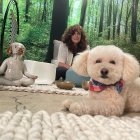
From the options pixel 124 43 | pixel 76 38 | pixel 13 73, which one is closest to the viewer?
pixel 13 73

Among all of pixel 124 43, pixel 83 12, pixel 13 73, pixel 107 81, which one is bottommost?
pixel 13 73

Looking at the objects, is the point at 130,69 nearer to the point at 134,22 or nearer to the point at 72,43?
the point at 72,43

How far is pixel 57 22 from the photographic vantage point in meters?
5.19

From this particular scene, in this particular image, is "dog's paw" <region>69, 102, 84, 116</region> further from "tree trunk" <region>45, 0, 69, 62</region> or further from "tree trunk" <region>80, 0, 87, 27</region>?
"tree trunk" <region>80, 0, 87, 27</region>

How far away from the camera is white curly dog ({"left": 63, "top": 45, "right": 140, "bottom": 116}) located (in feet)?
4.57

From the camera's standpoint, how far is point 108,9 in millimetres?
5371

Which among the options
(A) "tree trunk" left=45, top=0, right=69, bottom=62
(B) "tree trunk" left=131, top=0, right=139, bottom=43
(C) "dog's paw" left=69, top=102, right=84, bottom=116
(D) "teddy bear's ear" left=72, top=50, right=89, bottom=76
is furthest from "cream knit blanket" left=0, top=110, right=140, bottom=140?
(B) "tree trunk" left=131, top=0, right=139, bottom=43

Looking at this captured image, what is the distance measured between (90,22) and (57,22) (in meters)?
0.53

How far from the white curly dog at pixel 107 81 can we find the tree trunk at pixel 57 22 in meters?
3.58

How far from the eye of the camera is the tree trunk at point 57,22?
16.8ft

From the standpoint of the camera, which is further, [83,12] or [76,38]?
[83,12]

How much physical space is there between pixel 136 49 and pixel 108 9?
758 mm

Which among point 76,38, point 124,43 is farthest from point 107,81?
point 124,43

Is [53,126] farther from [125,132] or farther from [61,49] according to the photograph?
[61,49]
